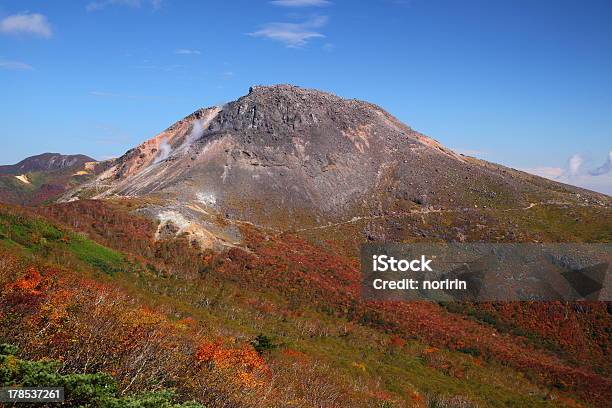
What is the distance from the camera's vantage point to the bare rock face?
75250 millimetres

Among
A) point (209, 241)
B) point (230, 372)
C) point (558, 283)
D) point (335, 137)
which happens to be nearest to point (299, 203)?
point (335, 137)

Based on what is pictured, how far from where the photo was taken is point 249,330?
1186 inches

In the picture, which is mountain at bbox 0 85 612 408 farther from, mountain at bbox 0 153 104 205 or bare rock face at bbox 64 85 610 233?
mountain at bbox 0 153 104 205

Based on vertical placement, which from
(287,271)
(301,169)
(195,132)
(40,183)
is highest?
(195,132)

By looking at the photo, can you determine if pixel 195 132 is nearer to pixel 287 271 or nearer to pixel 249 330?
pixel 287 271

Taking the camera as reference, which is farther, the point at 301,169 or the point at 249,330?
the point at 301,169

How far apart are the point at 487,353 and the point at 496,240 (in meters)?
32.7

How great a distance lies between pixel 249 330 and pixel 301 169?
182 ft

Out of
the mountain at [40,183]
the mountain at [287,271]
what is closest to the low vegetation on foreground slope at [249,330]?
the mountain at [287,271]

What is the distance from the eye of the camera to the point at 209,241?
5188 centimetres

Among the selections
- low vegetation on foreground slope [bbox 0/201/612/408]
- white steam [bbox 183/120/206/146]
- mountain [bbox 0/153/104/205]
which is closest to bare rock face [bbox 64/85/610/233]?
white steam [bbox 183/120/206/146]

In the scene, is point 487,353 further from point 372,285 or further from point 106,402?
point 106,402

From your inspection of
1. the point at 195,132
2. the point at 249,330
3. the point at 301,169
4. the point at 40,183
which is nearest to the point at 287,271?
the point at 249,330

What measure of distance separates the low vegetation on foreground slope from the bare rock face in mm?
13547
